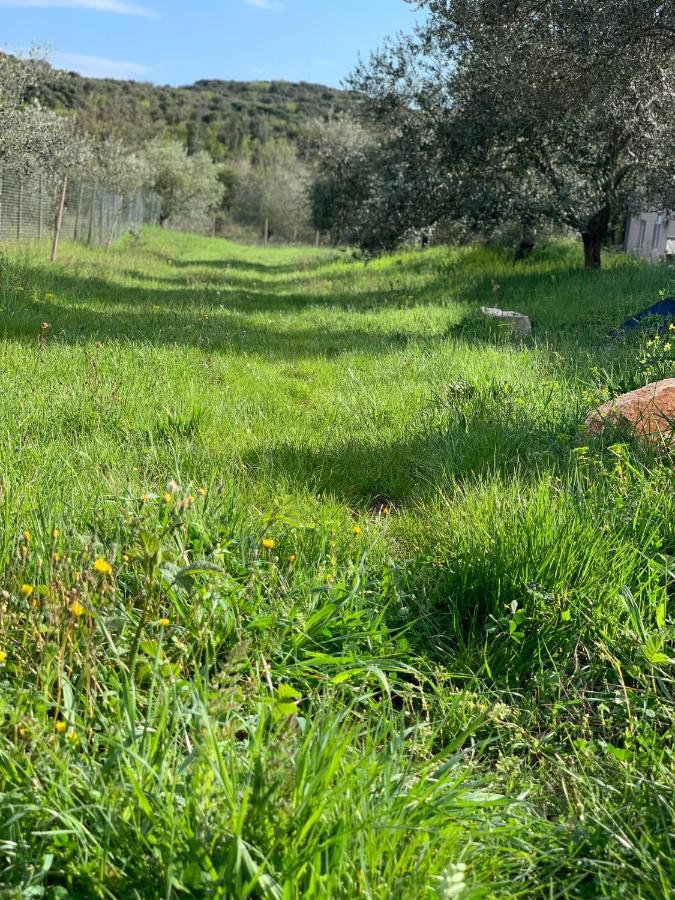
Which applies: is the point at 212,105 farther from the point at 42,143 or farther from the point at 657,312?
the point at 657,312

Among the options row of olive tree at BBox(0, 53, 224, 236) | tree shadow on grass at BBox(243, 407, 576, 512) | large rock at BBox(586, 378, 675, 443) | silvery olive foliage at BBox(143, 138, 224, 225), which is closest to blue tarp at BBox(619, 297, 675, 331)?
large rock at BBox(586, 378, 675, 443)

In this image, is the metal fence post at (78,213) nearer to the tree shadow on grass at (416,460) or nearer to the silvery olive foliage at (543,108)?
the silvery olive foliage at (543,108)

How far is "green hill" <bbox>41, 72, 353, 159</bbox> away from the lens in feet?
261

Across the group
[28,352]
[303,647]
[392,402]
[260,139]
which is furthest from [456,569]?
[260,139]

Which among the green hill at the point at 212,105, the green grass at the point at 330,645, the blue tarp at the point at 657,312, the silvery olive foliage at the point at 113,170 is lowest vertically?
the green grass at the point at 330,645

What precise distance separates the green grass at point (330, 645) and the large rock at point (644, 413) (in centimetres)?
14

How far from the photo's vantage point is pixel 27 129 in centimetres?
1622

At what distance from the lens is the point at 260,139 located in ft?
365

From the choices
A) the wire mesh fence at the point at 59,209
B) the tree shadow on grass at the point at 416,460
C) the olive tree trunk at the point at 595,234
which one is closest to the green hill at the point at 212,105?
the wire mesh fence at the point at 59,209

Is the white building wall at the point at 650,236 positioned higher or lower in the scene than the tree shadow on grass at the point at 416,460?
higher

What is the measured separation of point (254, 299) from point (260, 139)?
349 ft

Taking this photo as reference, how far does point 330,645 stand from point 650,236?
28530 millimetres

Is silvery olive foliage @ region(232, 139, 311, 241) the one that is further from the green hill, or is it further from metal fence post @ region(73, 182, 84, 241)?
metal fence post @ region(73, 182, 84, 241)

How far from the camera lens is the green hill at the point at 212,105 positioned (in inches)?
3135
